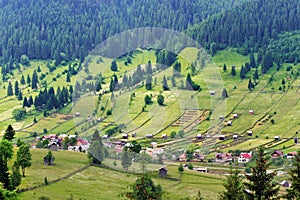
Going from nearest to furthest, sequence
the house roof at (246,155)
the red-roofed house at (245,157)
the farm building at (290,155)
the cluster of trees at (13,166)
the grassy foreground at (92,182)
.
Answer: the cluster of trees at (13,166) → the grassy foreground at (92,182) → the red-roofed house at (245,157) → the farm building at (290,155) → the house roof at (246,155)

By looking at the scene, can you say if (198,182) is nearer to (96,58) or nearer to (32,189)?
(32,189)

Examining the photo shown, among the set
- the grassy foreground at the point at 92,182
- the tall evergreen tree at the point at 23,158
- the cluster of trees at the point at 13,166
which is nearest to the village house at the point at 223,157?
the grassy foreground at the point at 92,182

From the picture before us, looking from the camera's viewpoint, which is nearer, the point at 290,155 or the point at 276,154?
the point at 290,155

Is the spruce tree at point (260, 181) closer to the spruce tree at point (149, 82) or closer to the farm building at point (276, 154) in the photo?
the farm building at point (276, 154)

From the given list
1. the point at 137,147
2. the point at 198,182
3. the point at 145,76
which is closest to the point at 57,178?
the point at 137,147

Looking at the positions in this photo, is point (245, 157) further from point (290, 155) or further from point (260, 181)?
point (260, 181)

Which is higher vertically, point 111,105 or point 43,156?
point 111,105

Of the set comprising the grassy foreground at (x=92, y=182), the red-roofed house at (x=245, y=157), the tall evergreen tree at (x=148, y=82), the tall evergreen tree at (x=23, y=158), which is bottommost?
the grassy foreground at (x=92, y=182)

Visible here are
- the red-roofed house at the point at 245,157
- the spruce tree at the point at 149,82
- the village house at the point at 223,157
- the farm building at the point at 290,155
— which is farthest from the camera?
the spruce tree at the point at 149,82

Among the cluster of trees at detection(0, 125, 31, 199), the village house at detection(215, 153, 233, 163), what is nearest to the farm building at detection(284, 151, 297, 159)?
the village house at detection(215, 153, 233, 163)

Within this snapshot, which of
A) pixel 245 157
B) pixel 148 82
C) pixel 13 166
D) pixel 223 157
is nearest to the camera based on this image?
pixel 13 166

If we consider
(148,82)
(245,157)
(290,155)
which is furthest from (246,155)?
(148,82)
